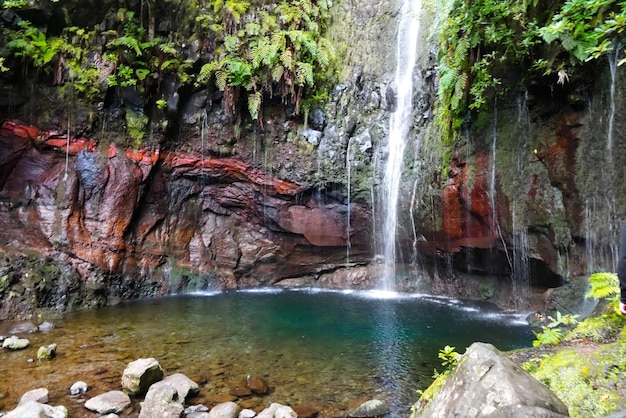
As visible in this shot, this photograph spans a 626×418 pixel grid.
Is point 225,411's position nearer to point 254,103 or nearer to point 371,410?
point 371,410

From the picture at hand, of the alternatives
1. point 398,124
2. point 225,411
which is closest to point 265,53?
point 398,124

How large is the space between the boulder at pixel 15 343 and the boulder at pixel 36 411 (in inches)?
119

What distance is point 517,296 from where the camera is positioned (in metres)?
10.2

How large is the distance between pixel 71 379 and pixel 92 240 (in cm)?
637

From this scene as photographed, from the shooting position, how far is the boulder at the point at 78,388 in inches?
208

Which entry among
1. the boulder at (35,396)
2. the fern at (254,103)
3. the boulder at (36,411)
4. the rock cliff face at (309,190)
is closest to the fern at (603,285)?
the rock cliff face at (309,190)

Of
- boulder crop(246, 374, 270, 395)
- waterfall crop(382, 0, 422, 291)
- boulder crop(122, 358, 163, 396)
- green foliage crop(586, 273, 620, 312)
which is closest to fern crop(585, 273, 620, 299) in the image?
green foliage crop(586, 273, 620, 312)

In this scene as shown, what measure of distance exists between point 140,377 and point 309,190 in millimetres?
8492

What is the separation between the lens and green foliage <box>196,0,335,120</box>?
1188cm

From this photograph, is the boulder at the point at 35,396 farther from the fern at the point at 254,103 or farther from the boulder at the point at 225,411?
the fern at the point at 254,103

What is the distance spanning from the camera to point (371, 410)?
15.6 feet

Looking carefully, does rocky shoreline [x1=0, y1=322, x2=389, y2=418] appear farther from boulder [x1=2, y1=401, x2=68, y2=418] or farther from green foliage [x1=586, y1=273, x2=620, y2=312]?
green foliage [x1=586, y1=273, x2=620, y2=312]

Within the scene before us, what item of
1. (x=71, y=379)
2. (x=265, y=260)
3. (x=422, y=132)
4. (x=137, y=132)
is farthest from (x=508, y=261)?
(x=137, y=132)

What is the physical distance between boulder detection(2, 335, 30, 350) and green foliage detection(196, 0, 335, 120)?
25.9 feet
